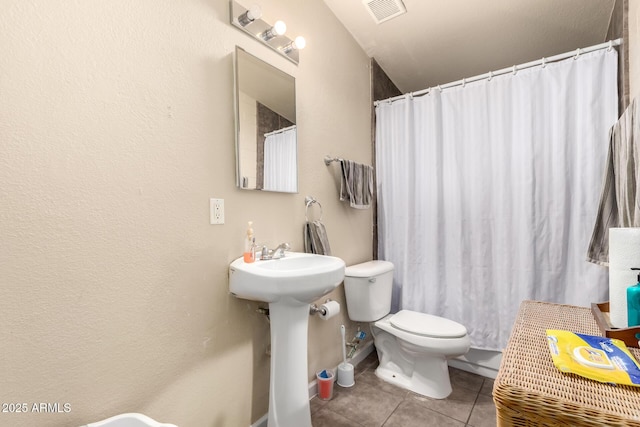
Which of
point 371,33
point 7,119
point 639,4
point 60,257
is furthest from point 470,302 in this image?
point 7,119

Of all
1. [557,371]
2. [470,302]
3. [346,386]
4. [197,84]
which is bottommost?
[346,386]

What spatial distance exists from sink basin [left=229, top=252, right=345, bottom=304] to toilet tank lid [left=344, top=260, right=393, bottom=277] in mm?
692

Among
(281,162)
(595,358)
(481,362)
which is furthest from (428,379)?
(281,162)

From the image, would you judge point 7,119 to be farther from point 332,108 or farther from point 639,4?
point 639,4

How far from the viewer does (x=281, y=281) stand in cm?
104

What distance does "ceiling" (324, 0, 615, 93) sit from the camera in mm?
1774

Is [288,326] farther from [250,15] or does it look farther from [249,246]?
[250,15]

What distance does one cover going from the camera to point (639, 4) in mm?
1258

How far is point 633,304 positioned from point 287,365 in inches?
47.1

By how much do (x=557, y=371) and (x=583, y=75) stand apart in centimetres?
178

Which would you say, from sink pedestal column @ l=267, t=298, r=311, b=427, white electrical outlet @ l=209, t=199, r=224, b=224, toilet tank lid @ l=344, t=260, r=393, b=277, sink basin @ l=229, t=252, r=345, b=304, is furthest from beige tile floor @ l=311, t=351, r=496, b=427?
white electrical outlet @ l=209, t=199, r=224, b=224

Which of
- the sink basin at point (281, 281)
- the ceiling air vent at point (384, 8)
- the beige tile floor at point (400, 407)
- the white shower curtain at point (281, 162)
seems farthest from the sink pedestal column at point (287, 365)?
the ceiling air vent at point (384, 8)

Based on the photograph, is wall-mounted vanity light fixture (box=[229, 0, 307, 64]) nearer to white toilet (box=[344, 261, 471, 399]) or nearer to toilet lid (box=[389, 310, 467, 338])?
white toilet (box=[344, 261, 471, 399])

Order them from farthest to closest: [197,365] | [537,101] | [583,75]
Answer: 1. [537,101]
2. [583,75]
3. [197,365]
